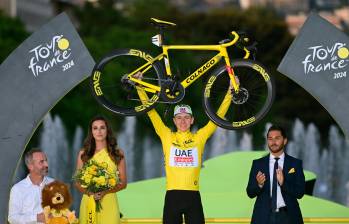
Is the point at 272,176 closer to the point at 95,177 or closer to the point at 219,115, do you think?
the point at 219,115

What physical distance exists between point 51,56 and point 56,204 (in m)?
1.71

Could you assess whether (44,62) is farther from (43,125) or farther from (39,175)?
(43,125)

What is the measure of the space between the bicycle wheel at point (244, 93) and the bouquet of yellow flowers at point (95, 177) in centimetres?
120

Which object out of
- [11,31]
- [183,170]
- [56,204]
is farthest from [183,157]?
[11,31]

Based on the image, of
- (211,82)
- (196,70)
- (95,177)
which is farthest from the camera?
(196,70)

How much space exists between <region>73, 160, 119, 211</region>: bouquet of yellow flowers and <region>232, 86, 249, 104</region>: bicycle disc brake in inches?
55.1

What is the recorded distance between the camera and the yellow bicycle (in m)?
9.91

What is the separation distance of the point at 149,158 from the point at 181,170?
81.4ft

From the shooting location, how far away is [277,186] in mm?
9555

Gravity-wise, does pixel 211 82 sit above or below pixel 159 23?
below

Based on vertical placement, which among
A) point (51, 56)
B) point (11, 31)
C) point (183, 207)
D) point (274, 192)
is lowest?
point (183, 207)

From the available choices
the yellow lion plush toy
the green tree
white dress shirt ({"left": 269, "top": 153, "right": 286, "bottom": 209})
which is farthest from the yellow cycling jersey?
the green tree

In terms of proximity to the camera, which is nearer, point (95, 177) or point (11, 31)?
point (95, 177)

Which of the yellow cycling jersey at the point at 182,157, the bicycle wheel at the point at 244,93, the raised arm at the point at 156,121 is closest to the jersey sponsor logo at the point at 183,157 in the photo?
the yellow cycling jersey at the point at 182,157
